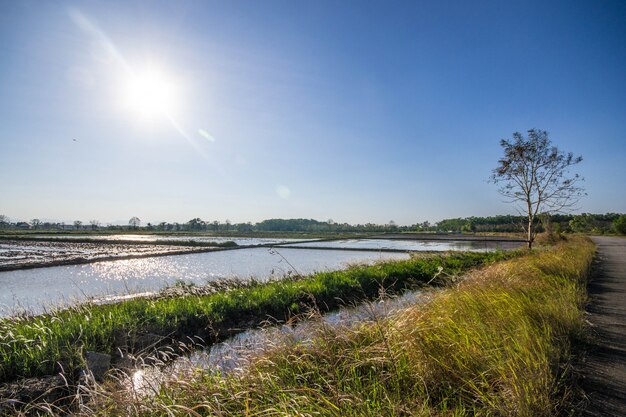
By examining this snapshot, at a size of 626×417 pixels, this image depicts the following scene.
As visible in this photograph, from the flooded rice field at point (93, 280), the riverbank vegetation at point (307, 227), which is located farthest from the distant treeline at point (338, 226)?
the flooded rice field at point (93, 280)

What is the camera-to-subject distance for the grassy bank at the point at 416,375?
8.84 ft

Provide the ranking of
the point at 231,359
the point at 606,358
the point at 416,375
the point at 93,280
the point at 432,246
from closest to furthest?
the point at 416,375 → the point at 606,358 → the point at 231,359 → the point at 93,280 → the point at 432,246

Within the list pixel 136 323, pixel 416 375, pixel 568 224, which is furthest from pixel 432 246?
pixel 568 224

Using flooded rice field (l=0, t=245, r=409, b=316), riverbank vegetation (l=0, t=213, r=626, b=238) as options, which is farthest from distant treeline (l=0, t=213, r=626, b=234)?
flooded rice field (l=0, t=245, r=409, b=316)

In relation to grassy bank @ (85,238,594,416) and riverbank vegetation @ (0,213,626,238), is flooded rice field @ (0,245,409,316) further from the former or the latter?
riverbank vegetation @ (0,213,626,238)

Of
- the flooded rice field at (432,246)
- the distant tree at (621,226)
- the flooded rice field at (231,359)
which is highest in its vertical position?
the distant tree at (621,226)

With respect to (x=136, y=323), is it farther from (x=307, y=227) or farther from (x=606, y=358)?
(x=307, y=227)

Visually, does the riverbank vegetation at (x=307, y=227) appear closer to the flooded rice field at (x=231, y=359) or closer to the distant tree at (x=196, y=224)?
the distant tree at (x=196, y=224)

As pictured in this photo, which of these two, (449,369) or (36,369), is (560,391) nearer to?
(449,369)

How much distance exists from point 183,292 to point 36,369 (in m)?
5.13

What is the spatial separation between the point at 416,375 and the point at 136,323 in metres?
6.36

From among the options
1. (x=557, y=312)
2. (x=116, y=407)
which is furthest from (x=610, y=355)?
(x=116, y=407)

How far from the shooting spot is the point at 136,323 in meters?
7.04

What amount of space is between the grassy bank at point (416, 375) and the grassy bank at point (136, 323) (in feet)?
2.99
